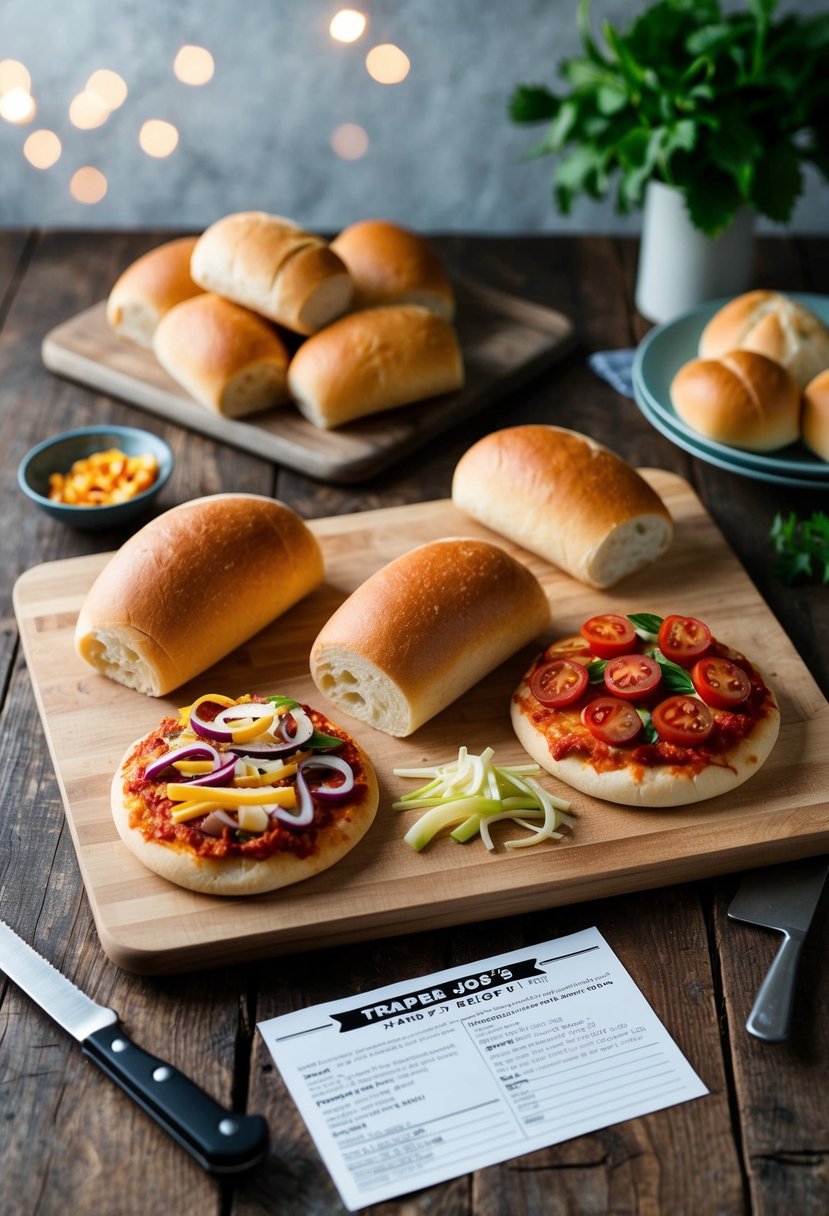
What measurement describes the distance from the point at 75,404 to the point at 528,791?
7.03ft

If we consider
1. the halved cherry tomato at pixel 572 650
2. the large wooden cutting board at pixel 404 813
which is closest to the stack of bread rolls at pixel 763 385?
the large wooden cutting board at pixel 404 813

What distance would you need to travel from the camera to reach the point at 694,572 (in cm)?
298

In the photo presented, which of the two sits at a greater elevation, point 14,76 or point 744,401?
point 14,76

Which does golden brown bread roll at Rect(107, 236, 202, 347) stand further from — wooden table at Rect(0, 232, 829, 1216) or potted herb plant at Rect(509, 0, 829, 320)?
potted herb plant at Rect(509, 0, 829, 320)

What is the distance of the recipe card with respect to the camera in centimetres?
184

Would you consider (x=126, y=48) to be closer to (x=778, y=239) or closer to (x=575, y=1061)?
(x=778, y=239)

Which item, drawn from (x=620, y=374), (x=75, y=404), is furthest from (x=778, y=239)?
(x=75, y=404)

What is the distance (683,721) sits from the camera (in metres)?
2.34

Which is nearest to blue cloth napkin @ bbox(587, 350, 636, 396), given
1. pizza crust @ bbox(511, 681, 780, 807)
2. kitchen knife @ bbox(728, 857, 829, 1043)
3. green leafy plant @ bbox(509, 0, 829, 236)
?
green leafy plant @ bbox(509, 0, 829, 236)

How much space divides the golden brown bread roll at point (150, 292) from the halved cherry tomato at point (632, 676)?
1938 mm

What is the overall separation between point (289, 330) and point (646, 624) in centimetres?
161

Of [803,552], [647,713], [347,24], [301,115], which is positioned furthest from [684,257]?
[647,713]

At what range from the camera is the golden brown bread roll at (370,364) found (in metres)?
3.38

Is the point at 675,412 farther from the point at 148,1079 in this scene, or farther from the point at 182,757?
the point at 148,1079
